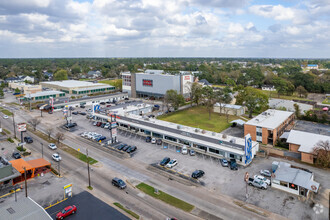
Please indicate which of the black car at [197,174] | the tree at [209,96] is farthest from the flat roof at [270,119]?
the black car at [197,174]

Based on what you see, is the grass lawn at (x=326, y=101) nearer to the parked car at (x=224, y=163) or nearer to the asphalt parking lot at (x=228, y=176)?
the asphalt parking lot at (x=228, y=176)

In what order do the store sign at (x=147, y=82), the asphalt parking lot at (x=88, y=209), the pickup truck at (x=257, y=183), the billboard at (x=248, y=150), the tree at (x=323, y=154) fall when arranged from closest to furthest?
the asphalt parking lot at (x=88, y=209)
the pickup truck at (x=257, y=183)
the tree at (x=323, y=154)
the billboard at (x=248, y=150)
the store sign at (x=147, y=82)

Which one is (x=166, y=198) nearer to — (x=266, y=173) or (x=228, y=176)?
(x=228, y=176)

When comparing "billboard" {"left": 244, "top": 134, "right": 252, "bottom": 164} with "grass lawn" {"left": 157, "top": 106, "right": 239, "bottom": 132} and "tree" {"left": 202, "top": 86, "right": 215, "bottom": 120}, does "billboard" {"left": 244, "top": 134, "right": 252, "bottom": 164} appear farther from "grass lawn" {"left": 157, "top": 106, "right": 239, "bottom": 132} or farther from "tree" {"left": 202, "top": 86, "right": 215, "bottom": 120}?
"tree" {"left": 202, "top": 86, "right": 215, "bottom": 120}

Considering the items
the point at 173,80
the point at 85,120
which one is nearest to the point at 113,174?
the point at 85,120

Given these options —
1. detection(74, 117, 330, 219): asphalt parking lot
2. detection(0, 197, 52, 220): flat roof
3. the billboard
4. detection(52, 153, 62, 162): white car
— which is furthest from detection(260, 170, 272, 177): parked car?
detection(52, 153, 62, 162): white car
